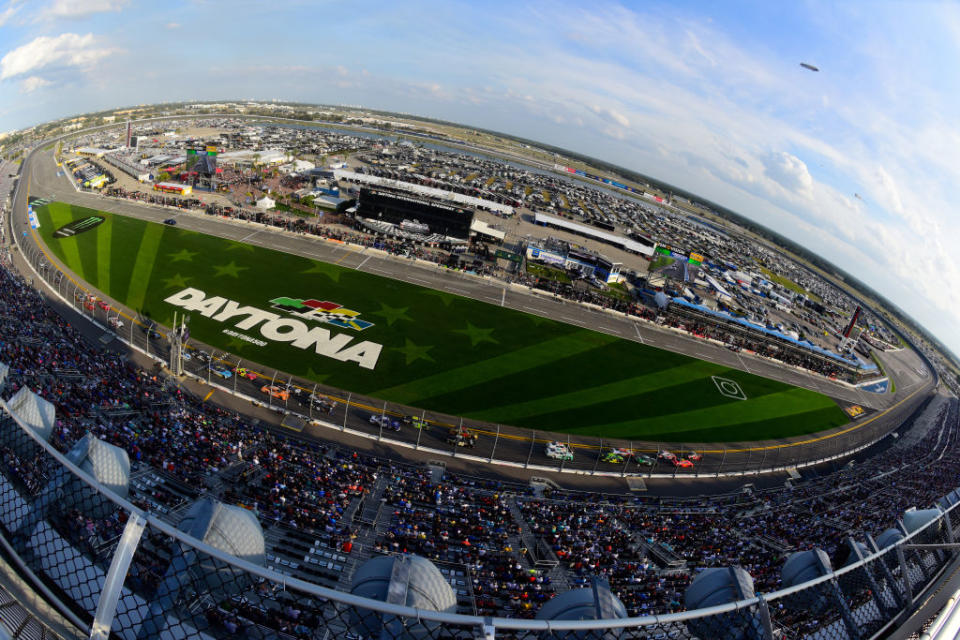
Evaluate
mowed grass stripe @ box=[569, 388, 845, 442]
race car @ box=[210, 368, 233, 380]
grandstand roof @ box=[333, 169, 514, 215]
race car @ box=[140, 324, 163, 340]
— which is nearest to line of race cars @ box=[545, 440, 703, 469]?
mowed grass stripe @ box=[569, 388, 845, 442]

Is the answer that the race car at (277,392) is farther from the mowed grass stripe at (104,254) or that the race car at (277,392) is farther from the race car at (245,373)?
the mowed grass stripe at (104,254)

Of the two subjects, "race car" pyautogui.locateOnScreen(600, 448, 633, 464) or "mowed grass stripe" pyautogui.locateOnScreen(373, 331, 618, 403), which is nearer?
"race car" pyautogui.locateOnScreen(600, 448, 633, 464)

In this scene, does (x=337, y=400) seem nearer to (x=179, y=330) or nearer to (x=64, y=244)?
(x=179, y=330)

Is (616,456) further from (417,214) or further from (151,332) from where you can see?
(417,214)

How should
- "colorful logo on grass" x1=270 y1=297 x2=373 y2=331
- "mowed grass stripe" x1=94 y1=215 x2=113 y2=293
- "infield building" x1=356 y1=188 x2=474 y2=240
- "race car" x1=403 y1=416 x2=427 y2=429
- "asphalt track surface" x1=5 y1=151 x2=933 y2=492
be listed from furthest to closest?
"infield building" x1=356 y1=188 x2=474 y2=240 → "mowed grass stripe" x1=94 y1=215 x2=113 y2=293 → "colorful logo on grass" x1=270 y1=297 x2=373 y2=331 → "race car" x1=403 y1=416 x2=427 y2=429 → "asphalt track surface" x1=5 y1=151 x2=933 y2=492

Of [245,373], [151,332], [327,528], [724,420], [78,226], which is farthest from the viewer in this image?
[78,226]

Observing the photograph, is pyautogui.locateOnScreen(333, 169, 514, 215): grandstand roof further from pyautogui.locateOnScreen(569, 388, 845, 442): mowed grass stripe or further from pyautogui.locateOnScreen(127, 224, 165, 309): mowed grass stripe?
pyautogui.locateOnScreen(569, 388, 845, 442): mowed grass stripe

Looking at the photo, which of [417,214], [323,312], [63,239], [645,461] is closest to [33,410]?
[645,461]
